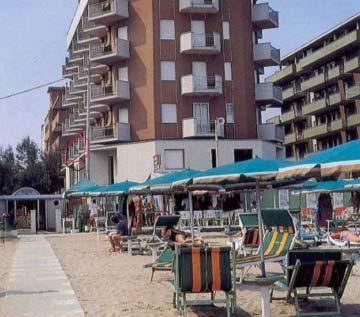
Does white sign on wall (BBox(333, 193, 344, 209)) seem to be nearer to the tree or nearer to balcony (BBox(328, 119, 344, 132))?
balcony (BBox(328, 119, 344, 132))

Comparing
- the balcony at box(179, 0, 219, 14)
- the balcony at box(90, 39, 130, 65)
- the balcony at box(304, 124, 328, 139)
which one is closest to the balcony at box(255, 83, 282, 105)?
the balcony at box(179, 0, 219, 14)

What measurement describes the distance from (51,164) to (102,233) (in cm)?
3716

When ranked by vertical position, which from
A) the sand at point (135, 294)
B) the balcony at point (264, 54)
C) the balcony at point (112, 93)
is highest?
the balcony at point (264, 54)

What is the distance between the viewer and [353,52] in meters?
63.5

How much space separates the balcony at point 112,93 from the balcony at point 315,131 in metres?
28.3

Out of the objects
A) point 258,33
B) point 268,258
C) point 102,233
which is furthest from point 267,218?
point 258,33

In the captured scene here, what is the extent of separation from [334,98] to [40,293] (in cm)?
5791

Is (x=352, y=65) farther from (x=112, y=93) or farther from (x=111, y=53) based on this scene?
(x=112, y=93)

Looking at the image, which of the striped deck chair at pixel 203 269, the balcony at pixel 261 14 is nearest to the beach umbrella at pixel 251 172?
the striped deck chair at pixel 203 269

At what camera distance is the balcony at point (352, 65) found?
2417 inches

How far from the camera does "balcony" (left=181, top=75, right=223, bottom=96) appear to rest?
4569 centimetres

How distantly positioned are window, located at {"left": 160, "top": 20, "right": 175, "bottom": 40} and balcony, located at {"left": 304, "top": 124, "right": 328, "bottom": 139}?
2688 centimetres

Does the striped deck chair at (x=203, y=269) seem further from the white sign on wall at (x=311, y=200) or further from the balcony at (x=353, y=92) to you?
the balcony at (x=353, y=92)

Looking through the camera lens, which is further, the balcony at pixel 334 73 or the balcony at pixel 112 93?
the balcony at pixel 334 73
